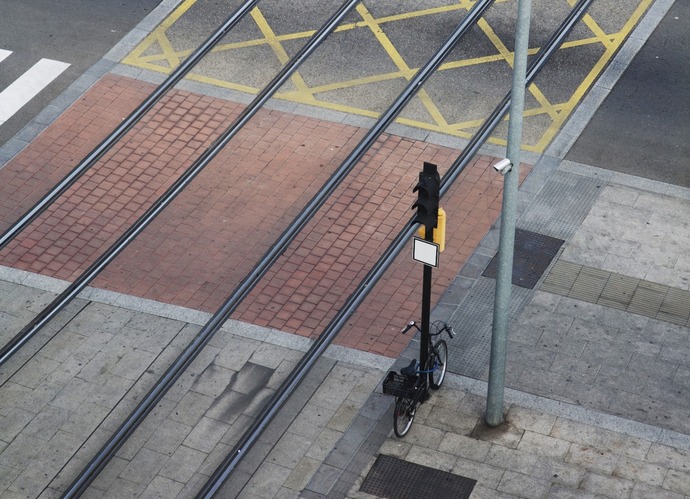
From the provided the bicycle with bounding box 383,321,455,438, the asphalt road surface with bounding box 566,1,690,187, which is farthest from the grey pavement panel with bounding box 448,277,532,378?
the asphalt road surface with bounding box 566,1,690,187

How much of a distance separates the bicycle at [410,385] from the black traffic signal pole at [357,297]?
1.30 meters

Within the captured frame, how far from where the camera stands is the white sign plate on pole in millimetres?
12039

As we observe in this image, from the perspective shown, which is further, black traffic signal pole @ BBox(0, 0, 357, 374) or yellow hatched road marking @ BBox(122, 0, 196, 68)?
yellow hatched road marking @ BBox(122, 0, 196, 68)

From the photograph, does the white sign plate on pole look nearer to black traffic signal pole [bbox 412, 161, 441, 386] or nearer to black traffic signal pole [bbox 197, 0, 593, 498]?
black traffic signal pole [bbox 412, 161, 441, 386]

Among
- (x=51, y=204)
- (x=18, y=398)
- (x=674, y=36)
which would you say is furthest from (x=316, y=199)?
(x=674, y=36)

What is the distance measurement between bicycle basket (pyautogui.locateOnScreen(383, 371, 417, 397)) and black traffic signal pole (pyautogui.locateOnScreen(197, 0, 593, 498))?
1.35 metres

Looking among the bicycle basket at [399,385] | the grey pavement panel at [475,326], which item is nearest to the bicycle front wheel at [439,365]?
the grey pavement panel at [475,326]

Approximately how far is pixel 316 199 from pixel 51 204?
3626 mm

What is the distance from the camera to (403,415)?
497 inches

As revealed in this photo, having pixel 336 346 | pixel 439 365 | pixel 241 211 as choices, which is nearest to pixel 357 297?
pixel 336 346

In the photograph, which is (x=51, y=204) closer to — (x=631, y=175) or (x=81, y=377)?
(x=81, y=377)

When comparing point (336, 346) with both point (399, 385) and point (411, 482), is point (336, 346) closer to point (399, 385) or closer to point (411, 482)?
point (399, 385)

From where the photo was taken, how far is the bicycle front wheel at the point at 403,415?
12375 millimetres

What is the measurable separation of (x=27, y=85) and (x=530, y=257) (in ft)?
27.9
